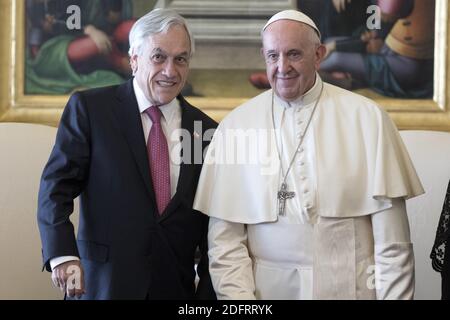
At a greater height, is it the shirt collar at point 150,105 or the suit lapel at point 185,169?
the shirt collar at point 150,105

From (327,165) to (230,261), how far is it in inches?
19.0

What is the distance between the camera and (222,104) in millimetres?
4188

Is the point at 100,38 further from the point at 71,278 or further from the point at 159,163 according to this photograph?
the point at 71,278

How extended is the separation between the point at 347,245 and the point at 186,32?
993 millimetres

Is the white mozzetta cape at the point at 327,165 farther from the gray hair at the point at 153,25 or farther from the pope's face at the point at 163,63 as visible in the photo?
the gray hair at the point at 153,25

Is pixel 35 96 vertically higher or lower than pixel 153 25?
lower

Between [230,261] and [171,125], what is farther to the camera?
[171,125]

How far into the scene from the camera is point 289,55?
9.23 ft

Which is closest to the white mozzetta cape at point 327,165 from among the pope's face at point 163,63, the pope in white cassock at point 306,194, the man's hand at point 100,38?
the pope in white cassock at point 306,194

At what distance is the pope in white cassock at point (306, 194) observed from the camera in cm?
276

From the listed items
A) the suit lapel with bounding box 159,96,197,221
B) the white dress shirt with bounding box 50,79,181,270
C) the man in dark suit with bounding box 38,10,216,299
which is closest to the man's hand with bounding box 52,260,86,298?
the man in dark suit with bounding box 38,10,216,299

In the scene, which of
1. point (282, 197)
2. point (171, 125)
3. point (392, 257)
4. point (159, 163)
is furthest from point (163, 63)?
point (392, 257)

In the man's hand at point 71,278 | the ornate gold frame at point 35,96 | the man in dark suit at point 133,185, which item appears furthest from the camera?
the ornate gold frame at point 35,96

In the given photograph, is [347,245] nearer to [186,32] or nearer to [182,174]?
[182,174]
